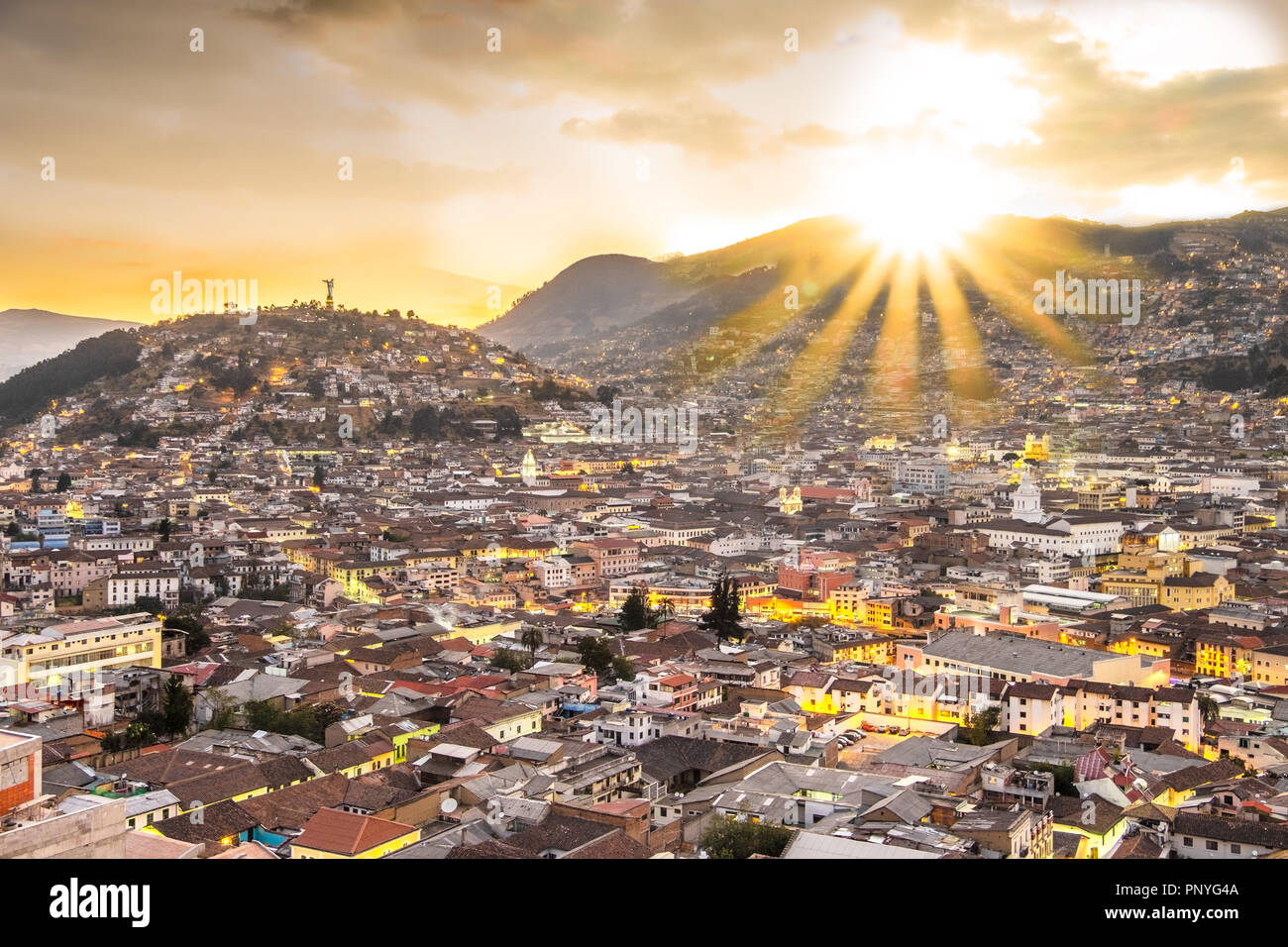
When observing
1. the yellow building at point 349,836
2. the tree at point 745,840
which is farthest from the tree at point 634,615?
the yellow building at point 349,836

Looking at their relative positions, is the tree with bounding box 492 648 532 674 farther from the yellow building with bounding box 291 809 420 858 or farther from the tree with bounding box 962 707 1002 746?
the yellow building with bounding box 291 809 420 858

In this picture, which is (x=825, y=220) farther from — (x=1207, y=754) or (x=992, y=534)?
(x=1207, y=754)

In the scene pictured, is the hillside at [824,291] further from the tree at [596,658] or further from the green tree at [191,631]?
the green tree at [191,631]

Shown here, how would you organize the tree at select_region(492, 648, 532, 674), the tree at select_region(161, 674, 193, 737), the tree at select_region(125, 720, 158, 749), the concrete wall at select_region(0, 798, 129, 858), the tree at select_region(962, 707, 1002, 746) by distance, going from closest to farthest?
the concrete wall at select_region(0, 798, 129, 858) → the tree at select_region(125, 720, 158, 749) → the tree at select_region(161, 674, 193, 737) → the tree at select_region(962, 707, 1002, 746) → the tree at select_region(492, 648, 532, 674)

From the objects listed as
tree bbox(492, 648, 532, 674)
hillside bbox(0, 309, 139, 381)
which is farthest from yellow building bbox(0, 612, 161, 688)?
hillside bbox(0, 309, 139, 381)

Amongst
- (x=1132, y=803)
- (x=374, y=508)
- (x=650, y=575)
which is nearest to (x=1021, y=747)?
(x=1132, y=803)

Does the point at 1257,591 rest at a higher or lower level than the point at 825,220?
lower
